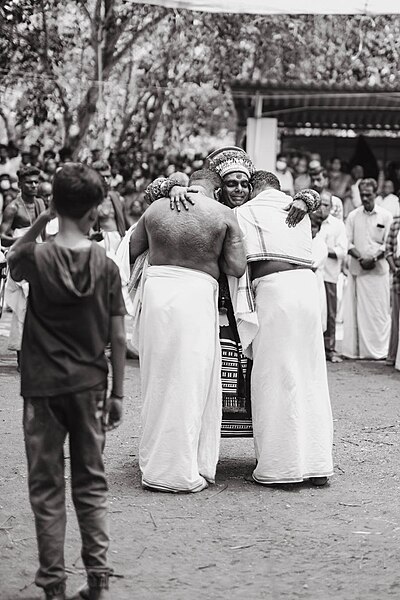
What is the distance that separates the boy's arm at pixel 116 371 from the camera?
472cm

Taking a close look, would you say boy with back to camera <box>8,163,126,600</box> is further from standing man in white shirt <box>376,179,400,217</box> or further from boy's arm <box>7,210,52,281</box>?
standing man in white shirt <box>376,179,400,217</box>

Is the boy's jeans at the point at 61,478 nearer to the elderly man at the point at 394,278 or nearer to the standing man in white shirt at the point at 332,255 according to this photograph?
the elderly man at the point at 394,278

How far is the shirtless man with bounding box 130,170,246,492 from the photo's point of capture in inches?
265

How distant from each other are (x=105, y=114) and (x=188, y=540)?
56.6 ft

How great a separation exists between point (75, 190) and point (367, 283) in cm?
989

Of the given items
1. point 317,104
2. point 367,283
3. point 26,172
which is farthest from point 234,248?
point 317,104

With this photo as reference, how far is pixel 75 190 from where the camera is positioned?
4609 mm

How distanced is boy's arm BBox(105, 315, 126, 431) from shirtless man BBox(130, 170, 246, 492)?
6.49ft

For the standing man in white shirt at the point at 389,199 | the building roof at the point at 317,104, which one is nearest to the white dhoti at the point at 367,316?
the standing man in white shirt at the point at 389,199

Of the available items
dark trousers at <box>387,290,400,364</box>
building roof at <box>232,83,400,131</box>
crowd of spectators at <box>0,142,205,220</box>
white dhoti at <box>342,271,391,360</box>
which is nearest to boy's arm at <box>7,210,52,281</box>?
dark trousers at <box>387,290,400,364</box>

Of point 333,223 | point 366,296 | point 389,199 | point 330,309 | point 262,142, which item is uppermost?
point 262,142

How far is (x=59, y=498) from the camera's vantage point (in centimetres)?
469

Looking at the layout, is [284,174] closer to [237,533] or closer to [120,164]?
[120,164]

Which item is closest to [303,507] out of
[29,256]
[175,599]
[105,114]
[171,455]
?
[171,455]
